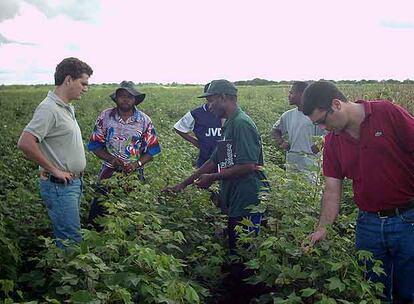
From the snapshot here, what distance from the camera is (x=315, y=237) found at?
3.05 meters

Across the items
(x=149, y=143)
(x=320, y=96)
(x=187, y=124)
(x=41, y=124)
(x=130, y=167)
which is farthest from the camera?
(x=187, y=124)

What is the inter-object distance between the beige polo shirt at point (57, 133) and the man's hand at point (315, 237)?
6.04ft

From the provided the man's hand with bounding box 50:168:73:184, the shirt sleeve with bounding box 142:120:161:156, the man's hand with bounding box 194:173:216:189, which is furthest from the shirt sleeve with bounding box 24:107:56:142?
the shirt sleeve with bounding box 142:120:161:156

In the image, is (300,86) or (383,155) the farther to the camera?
(300,86)

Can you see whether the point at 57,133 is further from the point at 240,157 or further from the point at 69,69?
the point at 240,157

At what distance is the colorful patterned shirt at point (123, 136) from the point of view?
4895 millimetres

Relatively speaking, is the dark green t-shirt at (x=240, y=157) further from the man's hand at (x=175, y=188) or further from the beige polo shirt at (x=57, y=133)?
the beige polo shirt at (x=57, y=133)

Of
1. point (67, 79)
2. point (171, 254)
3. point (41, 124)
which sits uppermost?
point (67, 79)

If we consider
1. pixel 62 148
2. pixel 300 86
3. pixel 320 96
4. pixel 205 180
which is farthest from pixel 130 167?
pixel 320 96

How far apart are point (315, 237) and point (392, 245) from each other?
466 mm

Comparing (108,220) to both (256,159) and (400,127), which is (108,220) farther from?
(400,127)

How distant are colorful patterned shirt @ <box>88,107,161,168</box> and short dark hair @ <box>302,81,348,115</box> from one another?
2.28 meters

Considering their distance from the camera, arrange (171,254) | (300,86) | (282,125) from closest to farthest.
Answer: (171,254), (300,86), (282,125)

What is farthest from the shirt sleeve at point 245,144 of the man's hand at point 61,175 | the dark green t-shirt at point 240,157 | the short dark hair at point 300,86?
the short dark hair at point 300,86
